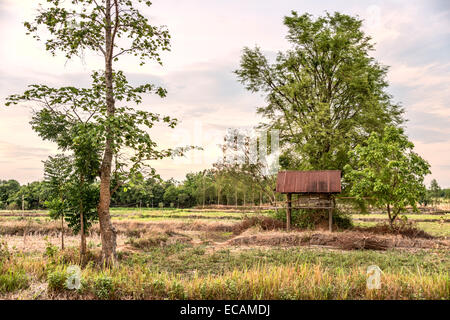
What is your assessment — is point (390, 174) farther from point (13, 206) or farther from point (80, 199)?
point (13, 206)

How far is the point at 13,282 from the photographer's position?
7.47 m

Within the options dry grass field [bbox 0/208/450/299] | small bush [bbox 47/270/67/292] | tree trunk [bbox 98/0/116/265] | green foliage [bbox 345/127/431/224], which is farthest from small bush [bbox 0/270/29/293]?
green foliage [bbox 345/127/431/224]

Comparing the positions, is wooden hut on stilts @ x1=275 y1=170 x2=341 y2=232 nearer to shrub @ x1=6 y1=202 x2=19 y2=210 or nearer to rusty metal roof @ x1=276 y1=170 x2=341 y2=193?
rusty metal roof @ x1=276 y1=170 x2=341 y2=193

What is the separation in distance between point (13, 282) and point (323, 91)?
23440 millimetres

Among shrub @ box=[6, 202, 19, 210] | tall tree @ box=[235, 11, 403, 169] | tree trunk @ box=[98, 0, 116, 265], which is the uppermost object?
tall tree @ box=[235, 11, 403, 169]

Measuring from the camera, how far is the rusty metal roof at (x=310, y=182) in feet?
69.2

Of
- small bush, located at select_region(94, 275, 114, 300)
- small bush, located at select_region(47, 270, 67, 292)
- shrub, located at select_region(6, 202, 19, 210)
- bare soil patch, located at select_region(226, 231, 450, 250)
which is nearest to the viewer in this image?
small bush, located at select_region(94, 275, 114, 300)

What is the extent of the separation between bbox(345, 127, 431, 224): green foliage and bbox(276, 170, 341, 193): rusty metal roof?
3.19 ft

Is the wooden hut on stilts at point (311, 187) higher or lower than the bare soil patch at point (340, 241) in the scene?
higher

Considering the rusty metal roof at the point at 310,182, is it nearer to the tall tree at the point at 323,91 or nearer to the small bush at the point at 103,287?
the tall tree at the point at 323,91

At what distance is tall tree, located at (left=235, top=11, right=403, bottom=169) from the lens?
24891 millimetres

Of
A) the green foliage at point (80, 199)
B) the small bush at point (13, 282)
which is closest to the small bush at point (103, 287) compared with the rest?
the small bush at point (13, 282)

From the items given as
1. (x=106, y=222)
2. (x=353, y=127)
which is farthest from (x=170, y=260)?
(x=353, y=127)

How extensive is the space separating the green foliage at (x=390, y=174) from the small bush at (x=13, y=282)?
56.4 feet
